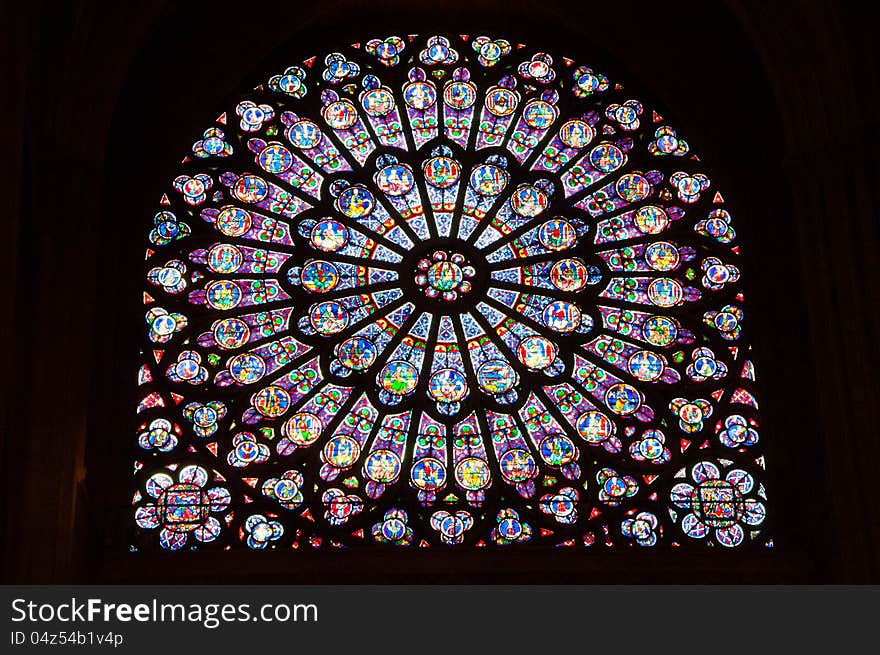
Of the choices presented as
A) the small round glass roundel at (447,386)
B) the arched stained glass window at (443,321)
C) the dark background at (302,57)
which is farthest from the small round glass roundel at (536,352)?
the dark background at (302,57)

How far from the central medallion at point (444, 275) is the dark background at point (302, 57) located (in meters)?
1.94

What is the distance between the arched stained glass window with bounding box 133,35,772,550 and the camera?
1200 centimetres

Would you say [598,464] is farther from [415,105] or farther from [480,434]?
[415,105]

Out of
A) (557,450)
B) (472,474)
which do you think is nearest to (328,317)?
(472,474)

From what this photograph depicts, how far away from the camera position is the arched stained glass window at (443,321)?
39.4 ft

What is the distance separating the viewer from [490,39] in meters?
14.0

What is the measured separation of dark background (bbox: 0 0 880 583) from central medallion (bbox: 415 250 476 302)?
1.94 metres

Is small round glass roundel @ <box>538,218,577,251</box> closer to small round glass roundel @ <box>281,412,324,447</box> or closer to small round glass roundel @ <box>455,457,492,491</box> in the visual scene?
small round glass roundel @ <box>455,457,492,491</box>

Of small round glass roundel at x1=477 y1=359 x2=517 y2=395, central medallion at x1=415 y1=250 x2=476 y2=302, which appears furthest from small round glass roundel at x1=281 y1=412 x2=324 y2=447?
central medallion at x1=415 y1=250 x2=476 y2=302

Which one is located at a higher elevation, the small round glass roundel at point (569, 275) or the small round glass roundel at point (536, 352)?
the small round glass roundel at point (569, 275)

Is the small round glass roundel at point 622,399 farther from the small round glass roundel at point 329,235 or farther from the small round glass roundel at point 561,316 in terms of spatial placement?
the small round glass roundel at point 329,235

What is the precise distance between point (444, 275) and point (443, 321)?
36 cm

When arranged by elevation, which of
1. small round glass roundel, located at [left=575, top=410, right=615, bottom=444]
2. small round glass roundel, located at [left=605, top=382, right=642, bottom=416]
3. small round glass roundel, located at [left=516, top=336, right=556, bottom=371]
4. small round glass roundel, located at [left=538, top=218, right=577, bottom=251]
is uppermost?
small round glass roundel, located at [left=538, top=218, right=577, bottom=251]
